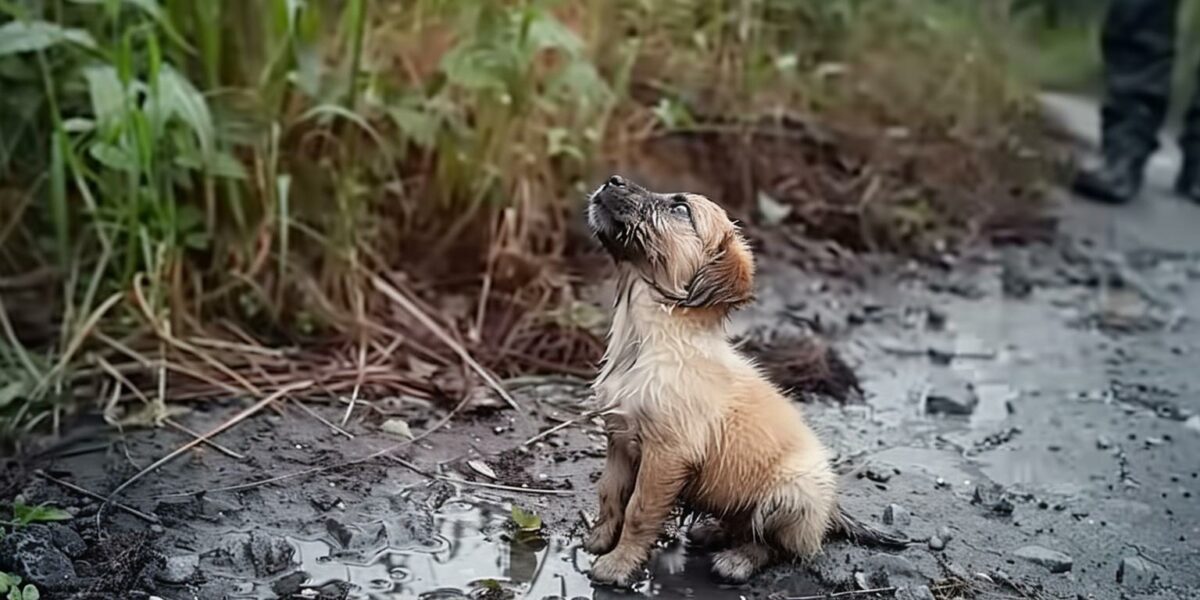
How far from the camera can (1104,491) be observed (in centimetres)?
393

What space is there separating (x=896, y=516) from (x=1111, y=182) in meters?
4.07

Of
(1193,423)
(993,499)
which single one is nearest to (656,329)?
(993,499)

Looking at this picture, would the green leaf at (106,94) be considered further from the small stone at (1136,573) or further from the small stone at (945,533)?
the small stone at (1136,573)

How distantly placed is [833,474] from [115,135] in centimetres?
213

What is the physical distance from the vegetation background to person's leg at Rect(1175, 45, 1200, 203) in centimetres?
245

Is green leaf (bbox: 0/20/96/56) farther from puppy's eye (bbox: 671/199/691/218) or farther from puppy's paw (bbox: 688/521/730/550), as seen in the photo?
puppy's paw (bbox: 688/521/730/550)

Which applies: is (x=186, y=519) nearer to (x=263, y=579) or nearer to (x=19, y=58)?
(x=263, y=579)

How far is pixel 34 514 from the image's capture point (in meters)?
3.19

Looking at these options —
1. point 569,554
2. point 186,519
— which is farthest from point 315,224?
point 569,554

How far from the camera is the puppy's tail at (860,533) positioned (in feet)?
10.7

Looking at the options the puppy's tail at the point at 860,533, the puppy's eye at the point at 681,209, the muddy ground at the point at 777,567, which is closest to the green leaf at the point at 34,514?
the muddy ground at the point at 777,567

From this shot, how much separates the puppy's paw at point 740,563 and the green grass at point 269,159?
5.15 feet

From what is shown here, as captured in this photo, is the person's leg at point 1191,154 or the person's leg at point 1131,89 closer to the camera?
the person's leg at point 1131,89

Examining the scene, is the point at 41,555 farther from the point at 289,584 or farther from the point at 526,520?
the point at 526,520
